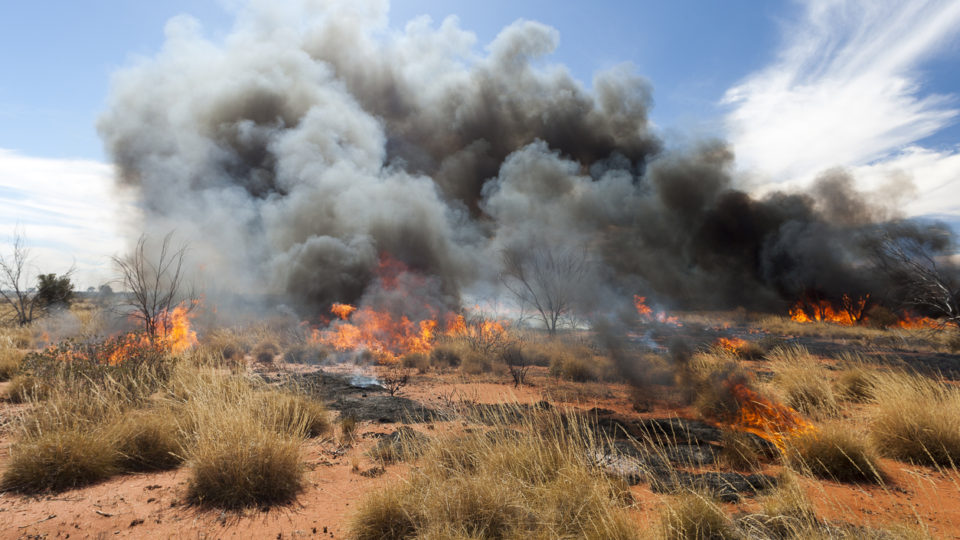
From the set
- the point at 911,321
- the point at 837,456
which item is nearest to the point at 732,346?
the point at 837,456

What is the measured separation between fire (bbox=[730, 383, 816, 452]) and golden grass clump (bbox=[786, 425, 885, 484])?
0.71 metres

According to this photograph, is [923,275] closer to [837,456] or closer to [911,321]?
[837,456]

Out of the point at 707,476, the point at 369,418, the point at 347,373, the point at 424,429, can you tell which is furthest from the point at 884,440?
the point at 347,373

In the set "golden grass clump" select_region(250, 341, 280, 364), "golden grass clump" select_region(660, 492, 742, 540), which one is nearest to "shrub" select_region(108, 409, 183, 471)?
"golden grass clump" select_region(660, 492, 742, 540)

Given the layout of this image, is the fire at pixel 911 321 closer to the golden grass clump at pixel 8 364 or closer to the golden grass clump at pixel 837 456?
the golden grass clump at pixel 837 456

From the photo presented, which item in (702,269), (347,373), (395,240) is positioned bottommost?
(347,373)

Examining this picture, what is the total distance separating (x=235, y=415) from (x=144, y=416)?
208cm

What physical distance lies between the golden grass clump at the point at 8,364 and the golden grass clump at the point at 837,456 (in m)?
17.6

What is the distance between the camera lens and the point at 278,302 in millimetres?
26969

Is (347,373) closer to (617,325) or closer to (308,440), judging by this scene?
(308,440)

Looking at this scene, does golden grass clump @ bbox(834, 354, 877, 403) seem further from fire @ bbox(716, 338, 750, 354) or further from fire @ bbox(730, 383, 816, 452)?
fire @ bbox(716, 338, 750, 354)

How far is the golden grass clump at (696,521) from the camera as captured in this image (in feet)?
12.8

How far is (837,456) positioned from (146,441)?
32.3ft

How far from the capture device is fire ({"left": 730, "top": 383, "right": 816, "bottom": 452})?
710 centimetres
